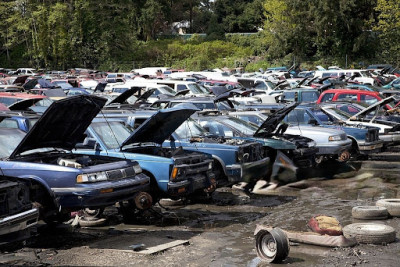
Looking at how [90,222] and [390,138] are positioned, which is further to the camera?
[390,138]

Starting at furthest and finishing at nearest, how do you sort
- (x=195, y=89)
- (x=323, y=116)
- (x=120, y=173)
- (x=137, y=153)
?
(x=195, y=89) < (x=323, y=116) < (x=137, y=153) < (x=120, y=173)

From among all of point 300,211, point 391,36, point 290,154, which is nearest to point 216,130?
point 290,154

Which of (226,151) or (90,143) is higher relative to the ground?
(90,143)

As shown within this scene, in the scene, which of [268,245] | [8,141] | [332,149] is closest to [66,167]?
[8,141]

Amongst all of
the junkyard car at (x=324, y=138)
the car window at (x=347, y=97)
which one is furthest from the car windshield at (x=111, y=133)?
the car window at (x=347, y=97)

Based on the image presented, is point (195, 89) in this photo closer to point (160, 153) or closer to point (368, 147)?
point (368, 147)

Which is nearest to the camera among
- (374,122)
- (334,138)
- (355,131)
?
(334,138)

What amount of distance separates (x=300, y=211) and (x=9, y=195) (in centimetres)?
Answer: 586

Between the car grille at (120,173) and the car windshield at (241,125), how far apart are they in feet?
17.0

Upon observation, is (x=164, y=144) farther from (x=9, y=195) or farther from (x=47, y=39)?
(x=47, y=39)

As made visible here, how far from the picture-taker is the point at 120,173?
9539 millimetres

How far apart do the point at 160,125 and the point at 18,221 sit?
4.48m

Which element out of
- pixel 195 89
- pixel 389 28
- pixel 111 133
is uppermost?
pixel 389 28

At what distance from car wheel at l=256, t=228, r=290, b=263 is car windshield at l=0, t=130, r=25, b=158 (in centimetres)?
425
